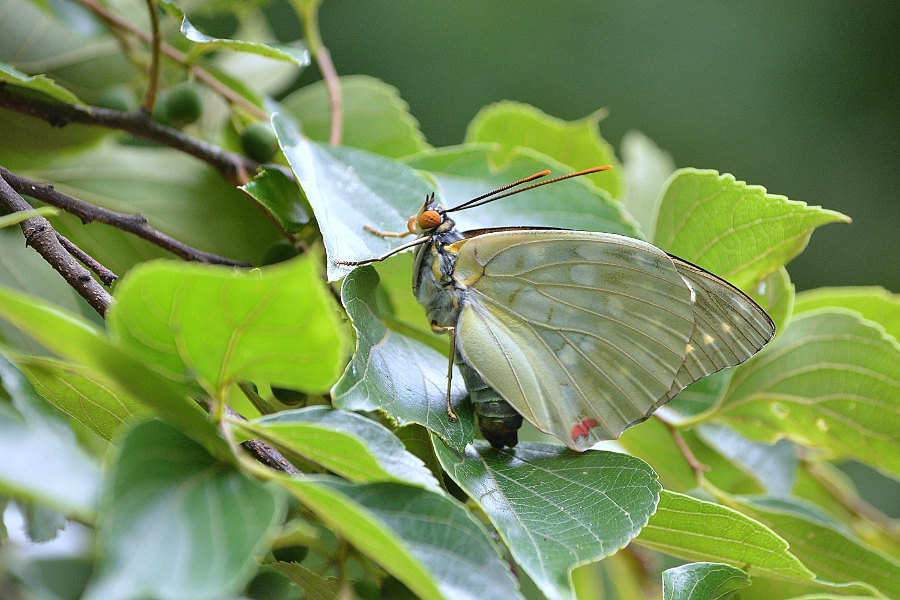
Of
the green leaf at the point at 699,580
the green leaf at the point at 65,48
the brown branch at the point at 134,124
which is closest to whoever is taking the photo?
the green leaf at the point at 699,580

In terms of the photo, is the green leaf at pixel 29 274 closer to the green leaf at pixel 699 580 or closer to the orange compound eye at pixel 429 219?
the orange compound eye at pixel 429 219

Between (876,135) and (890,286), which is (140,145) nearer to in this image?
(890,286)

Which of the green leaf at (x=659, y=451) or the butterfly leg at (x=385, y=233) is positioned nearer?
the butterfly leg at (x=385, y=233)

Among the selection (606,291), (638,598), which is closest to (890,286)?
(638,598)

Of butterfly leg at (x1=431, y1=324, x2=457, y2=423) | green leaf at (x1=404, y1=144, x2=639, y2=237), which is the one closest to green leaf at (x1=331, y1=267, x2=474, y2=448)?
butterfly leg at (x1=431, y1=324, x2=457, y2=423)

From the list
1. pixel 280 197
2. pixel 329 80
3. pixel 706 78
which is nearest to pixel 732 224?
pixel 280 197

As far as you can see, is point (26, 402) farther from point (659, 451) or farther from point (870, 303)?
point (870, 303)

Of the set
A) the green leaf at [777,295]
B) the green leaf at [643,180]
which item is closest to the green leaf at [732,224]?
the green leaf at [777,295]

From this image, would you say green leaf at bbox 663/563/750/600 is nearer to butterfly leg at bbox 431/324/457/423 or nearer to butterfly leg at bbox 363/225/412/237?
butterfly leg at bbox 431/324/457/423
